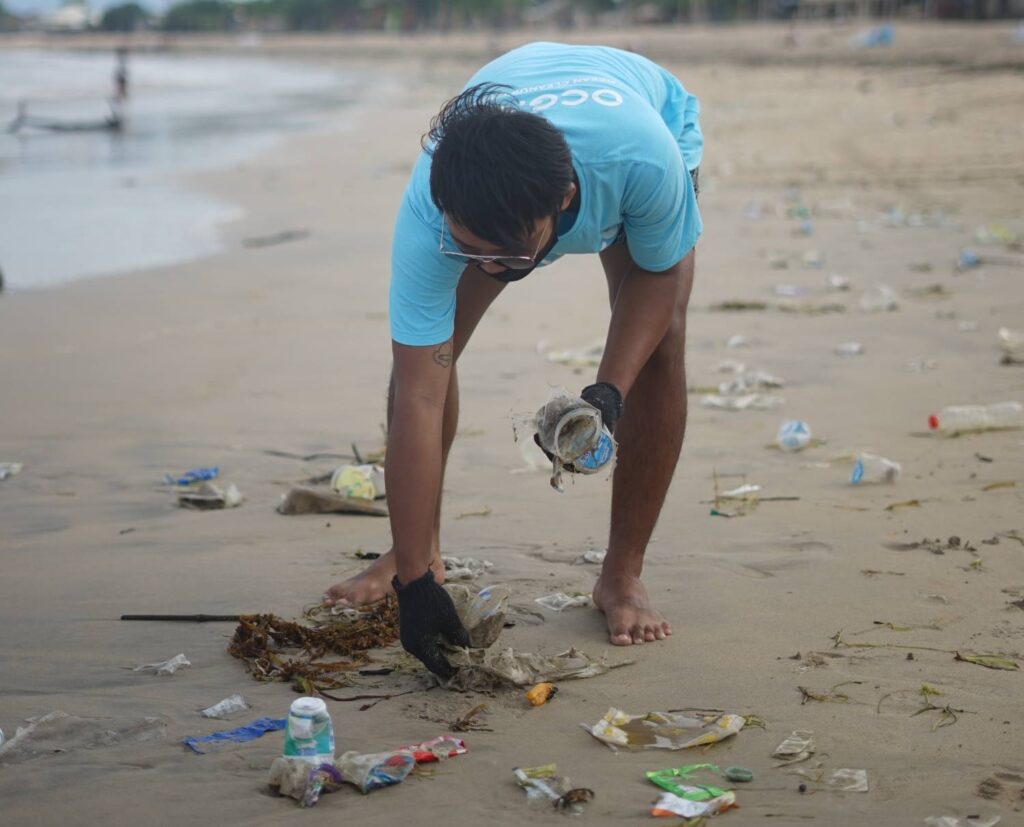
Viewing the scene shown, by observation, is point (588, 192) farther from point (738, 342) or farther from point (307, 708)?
point (738, 342)

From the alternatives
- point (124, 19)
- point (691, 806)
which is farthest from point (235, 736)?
point (124, 19)

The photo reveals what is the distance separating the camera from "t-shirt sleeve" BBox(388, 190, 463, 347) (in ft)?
7.55

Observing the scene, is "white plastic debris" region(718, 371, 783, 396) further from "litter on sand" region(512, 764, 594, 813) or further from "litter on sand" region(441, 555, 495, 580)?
"litter on sand" region(512, 764, 594, 813)

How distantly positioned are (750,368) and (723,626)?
2.60 m

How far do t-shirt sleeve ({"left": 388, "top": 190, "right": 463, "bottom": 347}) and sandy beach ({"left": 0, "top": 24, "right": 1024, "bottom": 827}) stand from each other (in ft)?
2.51

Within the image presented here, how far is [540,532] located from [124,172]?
41.7ft

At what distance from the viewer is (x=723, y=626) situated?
280 cm

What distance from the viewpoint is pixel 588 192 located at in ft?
7.52

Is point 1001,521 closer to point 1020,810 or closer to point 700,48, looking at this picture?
point 1020,810

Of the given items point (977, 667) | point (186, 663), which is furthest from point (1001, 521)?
point (186, 663)

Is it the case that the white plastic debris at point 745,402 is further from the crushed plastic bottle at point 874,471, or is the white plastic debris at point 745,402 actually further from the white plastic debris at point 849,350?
the crushed plastic bottle at point 874,471

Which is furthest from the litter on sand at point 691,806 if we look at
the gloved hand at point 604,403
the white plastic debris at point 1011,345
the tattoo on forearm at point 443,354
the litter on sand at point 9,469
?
the white plastic debris at point 1011,345

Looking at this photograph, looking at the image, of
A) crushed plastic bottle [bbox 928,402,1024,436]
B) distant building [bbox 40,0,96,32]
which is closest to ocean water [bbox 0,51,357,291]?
crushed plastic bottle [bbox 928,402,1024,436]

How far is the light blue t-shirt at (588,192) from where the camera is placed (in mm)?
2291
